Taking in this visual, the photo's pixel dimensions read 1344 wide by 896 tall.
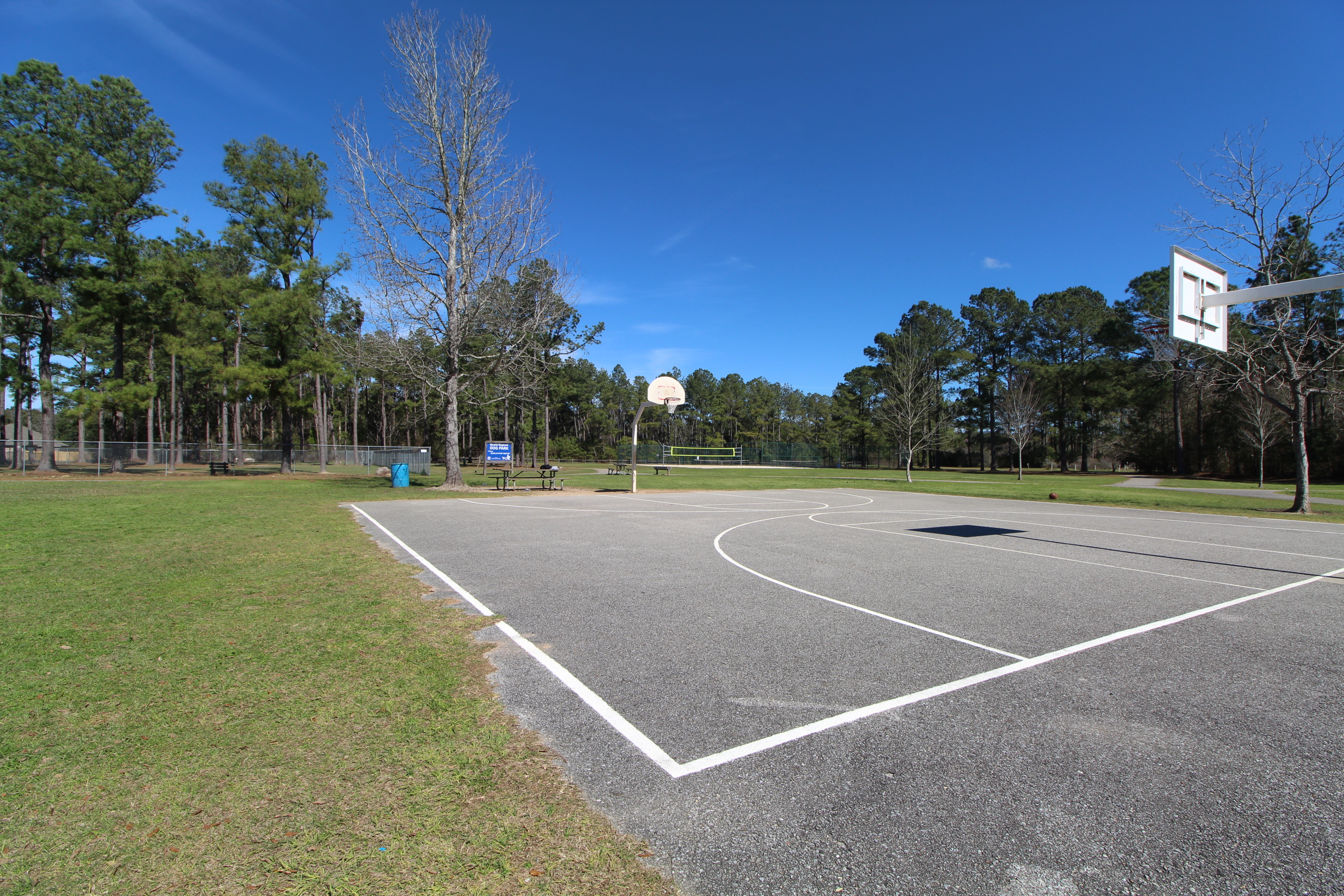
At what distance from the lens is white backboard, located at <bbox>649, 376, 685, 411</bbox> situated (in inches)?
1146

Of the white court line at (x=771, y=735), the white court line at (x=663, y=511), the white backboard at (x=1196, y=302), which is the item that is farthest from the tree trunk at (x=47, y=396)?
the white backboard at (x=1196, y=302)

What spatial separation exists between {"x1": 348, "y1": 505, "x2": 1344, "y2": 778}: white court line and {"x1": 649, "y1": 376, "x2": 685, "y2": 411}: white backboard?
906 inches

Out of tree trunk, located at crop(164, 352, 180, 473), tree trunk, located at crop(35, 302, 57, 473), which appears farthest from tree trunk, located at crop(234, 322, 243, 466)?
tree trunk, located at crop(35, 302, 57, 473)

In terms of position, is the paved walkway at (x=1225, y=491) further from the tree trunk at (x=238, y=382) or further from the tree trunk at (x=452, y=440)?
the tree trunk at (x=238, y=382)

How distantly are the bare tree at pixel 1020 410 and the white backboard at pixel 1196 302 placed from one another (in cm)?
3067

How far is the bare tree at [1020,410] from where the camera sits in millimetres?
43188

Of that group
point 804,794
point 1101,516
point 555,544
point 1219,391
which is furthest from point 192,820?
point 1219,391

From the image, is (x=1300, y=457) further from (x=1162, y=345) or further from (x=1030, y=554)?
(x=1162, y=345)

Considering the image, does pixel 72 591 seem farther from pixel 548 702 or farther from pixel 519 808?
pixel 519 808

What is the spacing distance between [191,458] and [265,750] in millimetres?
54628

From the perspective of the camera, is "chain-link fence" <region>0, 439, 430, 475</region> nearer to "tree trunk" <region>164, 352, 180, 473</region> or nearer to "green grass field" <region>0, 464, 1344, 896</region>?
"tree trunk" <region>164, 352, 180, 473</region>

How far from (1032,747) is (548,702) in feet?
9.37

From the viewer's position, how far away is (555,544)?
10531 mm

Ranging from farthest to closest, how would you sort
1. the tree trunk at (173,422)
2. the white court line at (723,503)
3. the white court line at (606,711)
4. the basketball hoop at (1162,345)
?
1. the basketball hoop at (1162,345)
2. the tree trunk at (173,422)
3. the white court line at (723,503)
4. the white court line at (606,711)
